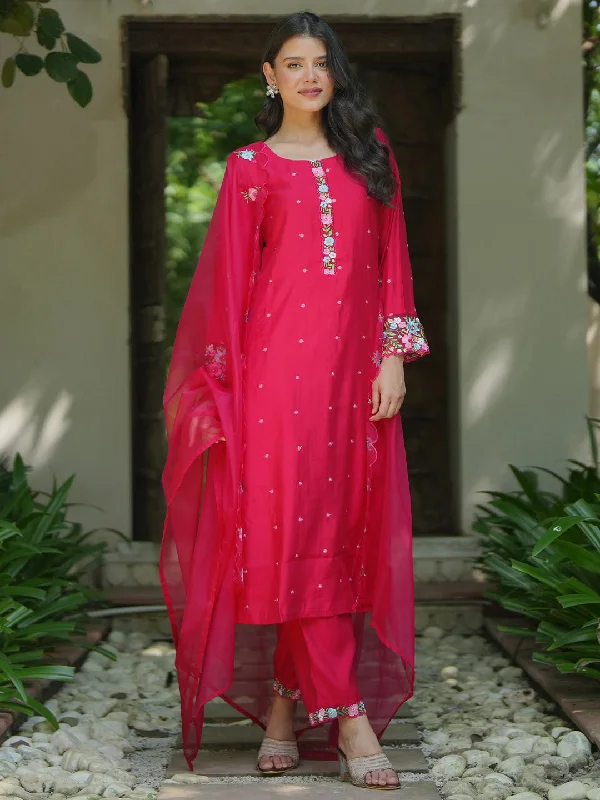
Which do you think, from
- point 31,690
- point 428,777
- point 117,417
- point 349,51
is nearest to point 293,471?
point 428,777

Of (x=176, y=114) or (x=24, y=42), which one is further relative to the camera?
(x=176, y=114)

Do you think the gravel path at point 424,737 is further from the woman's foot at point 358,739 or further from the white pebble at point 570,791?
the woman's foot at point 358,739

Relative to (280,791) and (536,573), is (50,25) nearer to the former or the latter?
(536,573)

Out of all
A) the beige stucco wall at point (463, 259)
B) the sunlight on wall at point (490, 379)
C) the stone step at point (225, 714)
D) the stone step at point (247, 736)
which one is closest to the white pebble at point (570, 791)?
the stone step at point (247, 736)

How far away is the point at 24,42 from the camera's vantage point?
4.40 meters

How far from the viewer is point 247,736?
300 cm

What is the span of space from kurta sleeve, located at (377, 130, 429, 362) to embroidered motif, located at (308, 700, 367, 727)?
0.81 meters

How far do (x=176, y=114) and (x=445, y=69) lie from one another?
115 centimetres

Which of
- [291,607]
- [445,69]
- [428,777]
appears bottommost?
[428,777]

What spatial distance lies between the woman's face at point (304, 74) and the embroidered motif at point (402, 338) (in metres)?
0.53

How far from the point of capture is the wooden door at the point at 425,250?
4.82 meters

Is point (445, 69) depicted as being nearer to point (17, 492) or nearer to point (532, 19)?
point (532, 19)

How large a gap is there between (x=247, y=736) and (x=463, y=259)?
2214 mm

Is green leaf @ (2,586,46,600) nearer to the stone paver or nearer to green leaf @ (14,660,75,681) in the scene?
green leaf @ (14,660,75,681)
